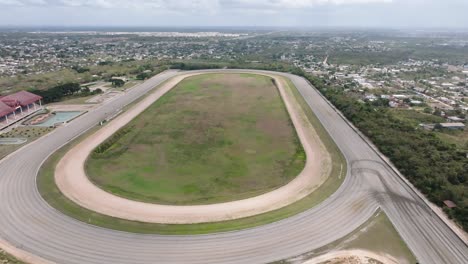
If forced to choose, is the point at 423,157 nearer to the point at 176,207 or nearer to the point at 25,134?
the point at 176,207

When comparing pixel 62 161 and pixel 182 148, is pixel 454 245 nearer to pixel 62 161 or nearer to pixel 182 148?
pixel 182 148

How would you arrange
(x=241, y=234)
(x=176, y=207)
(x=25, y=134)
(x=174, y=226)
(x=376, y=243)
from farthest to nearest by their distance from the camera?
(x=25, y=134)
(x=176, y=207)
(x=174, y=226)
(x=241, y=234)
(x=376, y=243)

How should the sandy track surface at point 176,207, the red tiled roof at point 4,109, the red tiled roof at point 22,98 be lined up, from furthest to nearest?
the red tiled roof at point 22,98
the red tiled roof at point 4,109
the sandy track surface at point 176,207

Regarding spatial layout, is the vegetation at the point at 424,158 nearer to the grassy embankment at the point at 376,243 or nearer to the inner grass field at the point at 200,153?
the grassy embankment at the point at 376,243

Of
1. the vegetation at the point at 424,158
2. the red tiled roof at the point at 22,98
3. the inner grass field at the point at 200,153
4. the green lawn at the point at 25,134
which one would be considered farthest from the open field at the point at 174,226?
the red tiled roof at the point at 22,98

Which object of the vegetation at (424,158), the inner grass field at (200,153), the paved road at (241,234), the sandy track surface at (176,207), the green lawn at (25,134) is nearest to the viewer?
the paved road at (241,234)


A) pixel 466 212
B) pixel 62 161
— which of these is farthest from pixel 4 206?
pixel 466 212

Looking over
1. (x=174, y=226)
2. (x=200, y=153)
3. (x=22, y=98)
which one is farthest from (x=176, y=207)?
(x=22, y=98)

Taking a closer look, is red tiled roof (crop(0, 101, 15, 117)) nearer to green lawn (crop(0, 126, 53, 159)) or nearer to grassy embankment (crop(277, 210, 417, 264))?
green lawn (crop(0, 126, 53, 159))
